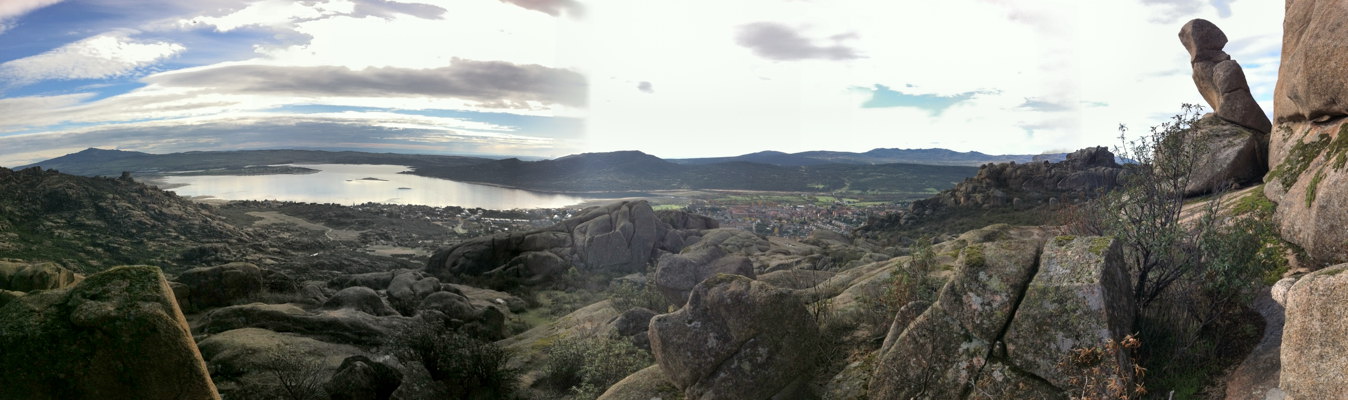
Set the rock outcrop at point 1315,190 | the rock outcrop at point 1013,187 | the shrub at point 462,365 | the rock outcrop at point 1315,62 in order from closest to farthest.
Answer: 1. the rock outcrop at point 1315,190
2. the rock outcrop at point 1315,62
3. the shrub at point 462,365
4. the rock outcrop at point 1013,187

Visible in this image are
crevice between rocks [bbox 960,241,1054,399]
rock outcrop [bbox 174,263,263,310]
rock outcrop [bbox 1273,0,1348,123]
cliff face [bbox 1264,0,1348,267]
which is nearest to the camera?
crevice between rocks [bbox 960,241,1054,399]

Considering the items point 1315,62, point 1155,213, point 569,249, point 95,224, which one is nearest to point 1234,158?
point 1315,62

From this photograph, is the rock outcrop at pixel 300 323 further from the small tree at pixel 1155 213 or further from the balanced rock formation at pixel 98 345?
the small tree at pixel 1155 213

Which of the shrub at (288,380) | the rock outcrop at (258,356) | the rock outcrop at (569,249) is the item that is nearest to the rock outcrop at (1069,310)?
the shrub at (288,380)

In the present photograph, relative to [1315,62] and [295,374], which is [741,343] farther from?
[1315,62]

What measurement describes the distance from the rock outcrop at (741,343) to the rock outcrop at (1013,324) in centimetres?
146

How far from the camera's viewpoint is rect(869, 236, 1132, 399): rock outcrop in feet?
21.3

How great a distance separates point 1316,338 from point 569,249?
39271mm

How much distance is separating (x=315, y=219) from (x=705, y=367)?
88065 millimetres

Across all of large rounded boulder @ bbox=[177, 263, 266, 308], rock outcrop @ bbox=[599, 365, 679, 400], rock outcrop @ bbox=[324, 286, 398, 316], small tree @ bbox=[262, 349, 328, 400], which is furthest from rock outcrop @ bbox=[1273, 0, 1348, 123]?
large rounded boulder @ bbox=[177, 263, 266, 308]

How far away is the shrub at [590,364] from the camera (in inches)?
472

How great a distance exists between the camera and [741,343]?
355 inches

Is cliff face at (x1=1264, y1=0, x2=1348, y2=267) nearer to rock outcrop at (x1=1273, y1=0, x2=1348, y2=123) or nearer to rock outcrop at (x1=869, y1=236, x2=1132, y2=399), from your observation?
rock outcrop at (x1=1273, y1=0, x2=1348, y2=123)

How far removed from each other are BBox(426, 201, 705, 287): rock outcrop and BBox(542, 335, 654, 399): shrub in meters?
22.0
